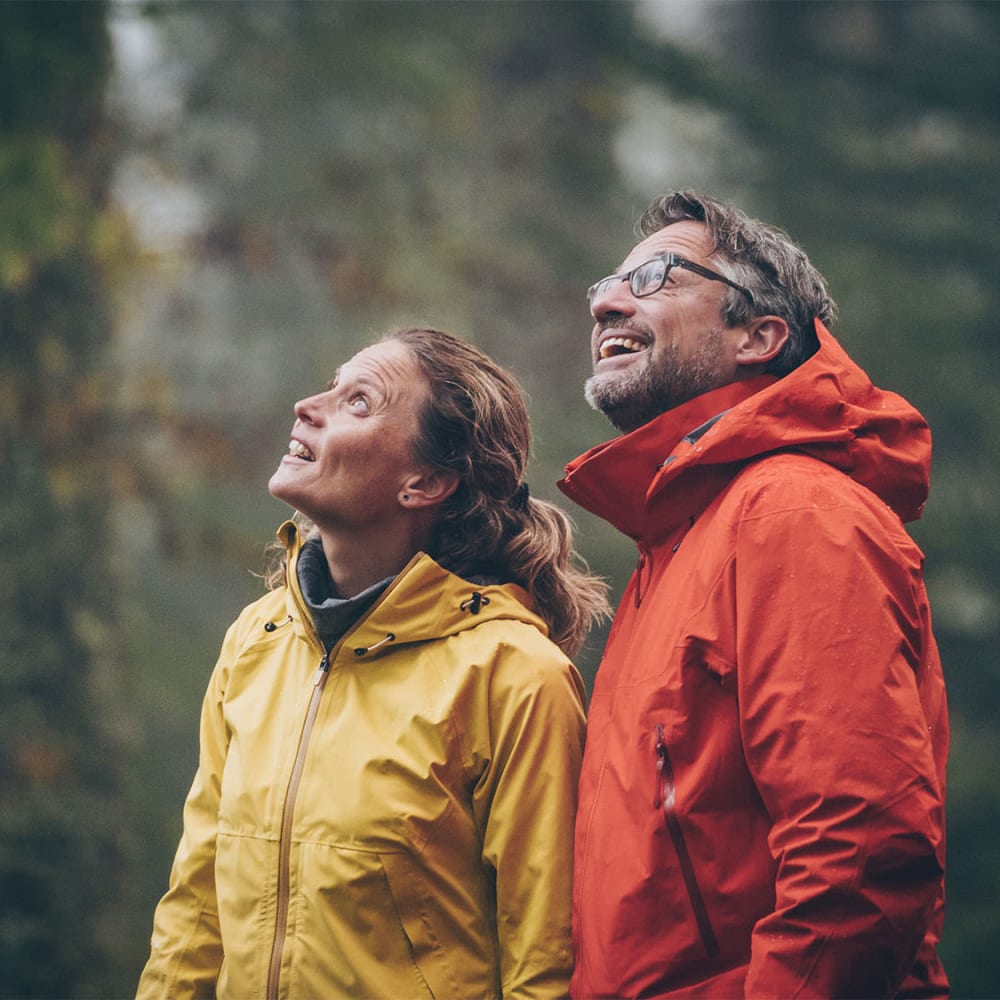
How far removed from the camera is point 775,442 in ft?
7.16

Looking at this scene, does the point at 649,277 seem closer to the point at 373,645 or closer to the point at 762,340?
the point at 762,340

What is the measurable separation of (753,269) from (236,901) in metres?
1.77

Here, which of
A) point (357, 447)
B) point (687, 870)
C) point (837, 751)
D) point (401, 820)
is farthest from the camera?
point (357, 447)

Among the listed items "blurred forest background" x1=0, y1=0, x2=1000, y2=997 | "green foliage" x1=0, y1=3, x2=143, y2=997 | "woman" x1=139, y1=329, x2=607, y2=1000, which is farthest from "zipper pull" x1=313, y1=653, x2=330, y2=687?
"blurred forest background" x1=0, y1=0, x2=1000, y2=997

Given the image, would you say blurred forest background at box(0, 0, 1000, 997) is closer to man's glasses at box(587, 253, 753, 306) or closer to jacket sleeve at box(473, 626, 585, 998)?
man's glasses at box(587, 253, 753, 306)

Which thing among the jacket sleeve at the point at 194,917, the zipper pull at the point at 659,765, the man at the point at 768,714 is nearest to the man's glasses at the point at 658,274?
the man at the point at 768,714

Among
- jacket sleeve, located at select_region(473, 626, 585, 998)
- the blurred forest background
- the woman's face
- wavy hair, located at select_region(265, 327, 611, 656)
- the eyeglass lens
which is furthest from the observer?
the blurred forest background

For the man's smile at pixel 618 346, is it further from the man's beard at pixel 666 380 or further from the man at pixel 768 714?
the man at pixel 768 714

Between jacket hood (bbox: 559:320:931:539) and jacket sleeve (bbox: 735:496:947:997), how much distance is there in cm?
19

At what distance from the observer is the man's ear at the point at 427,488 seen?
2.87m

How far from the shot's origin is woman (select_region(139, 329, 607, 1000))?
95.0 inches

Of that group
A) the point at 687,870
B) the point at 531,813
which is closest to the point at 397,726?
the point at 531,813

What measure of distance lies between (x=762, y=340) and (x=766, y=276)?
17cm

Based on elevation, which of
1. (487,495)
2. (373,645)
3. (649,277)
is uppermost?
(649,277)
